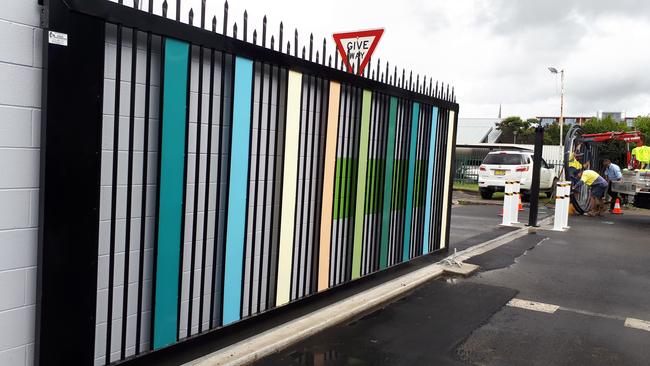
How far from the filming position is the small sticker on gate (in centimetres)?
292

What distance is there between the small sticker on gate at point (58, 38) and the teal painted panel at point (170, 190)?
27.7 inches

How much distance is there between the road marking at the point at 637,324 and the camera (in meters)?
5.27

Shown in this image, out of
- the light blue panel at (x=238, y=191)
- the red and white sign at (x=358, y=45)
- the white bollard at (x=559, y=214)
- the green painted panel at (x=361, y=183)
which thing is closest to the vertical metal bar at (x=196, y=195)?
the light blue panel at (x=238, y=191)

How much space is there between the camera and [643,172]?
1348cm

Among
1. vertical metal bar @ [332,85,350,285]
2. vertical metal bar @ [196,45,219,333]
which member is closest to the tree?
vertical metal bar @ [332,85,350,285]

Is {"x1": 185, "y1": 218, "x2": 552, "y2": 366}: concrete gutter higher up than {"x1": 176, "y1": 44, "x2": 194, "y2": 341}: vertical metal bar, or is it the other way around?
{"x1": 176, "y1": 44, "x2": 194, "y2": 341}: vertical metal bar

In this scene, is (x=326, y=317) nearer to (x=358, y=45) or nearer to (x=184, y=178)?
(x=184, y=178)

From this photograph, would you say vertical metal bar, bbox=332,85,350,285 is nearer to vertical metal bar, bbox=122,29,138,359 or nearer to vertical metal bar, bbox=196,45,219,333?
vertical metal bar, bbox=196,45,219,333

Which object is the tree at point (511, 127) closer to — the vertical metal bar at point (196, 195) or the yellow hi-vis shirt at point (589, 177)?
the yellow hi-vis shirt at point (589, 177)

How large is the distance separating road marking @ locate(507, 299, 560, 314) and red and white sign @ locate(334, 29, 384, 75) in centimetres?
341

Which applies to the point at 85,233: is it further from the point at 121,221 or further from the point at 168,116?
the point at 168,116

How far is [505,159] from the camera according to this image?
19531 mm

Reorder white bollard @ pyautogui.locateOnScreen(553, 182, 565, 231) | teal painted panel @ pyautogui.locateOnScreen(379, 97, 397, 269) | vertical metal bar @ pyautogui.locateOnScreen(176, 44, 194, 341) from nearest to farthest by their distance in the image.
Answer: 1. vertical metal bar @ pyautogui.locateOnScreen(176, 44, 194, 341)
2. teal painted panel @ pyautogui.locateOnScreen(379, 97, 397, 269)
3. white bollard @ pyautogui.locateOnScreen(553, 182, 565, 231)

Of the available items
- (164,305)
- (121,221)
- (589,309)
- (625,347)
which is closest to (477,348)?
(625,347)
